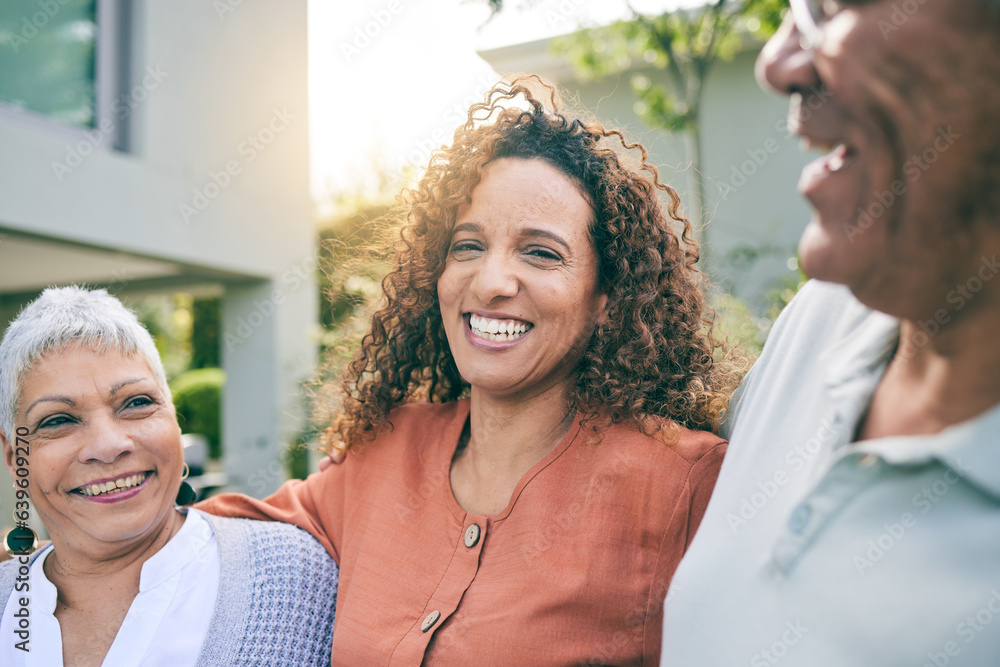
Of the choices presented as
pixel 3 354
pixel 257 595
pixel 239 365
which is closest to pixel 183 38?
pixel 239 365

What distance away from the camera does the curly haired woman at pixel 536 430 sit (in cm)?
175

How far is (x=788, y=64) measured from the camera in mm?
1045

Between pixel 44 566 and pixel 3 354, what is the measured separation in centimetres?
64

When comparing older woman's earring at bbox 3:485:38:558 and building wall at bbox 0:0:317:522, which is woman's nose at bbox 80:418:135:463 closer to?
older woman's earring at bbox 3:485:38:558

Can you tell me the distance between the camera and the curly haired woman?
175 centimetres

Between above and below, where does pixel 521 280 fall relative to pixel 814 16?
below

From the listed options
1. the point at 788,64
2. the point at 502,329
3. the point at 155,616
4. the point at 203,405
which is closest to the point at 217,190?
the point at 155,616
